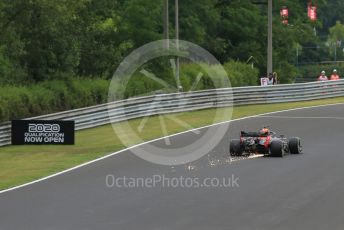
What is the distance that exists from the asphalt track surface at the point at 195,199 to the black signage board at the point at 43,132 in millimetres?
4248

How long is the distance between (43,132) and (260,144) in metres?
8.14

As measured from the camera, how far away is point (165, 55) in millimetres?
41531

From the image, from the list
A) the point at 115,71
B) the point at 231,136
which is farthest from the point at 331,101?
the point at 231,136

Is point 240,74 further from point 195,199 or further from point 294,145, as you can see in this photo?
point 195,199

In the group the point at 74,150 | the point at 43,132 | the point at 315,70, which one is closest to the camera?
the point at 74,150

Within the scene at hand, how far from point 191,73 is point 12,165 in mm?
24569

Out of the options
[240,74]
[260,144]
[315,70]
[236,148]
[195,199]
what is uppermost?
[315,70]

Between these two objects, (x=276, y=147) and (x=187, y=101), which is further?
(x=187, y=101)

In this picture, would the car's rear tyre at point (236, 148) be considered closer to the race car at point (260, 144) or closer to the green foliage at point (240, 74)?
the race car at point (260, 144)

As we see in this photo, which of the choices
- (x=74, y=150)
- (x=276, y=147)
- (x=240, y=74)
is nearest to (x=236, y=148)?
(x=276, y=147)

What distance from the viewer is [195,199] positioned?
46.0 ft

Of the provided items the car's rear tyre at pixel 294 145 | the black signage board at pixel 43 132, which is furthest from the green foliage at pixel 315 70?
the car's rear tyre at pixel 294 145

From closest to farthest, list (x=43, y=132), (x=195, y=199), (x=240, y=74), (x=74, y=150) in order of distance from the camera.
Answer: (x=195, y=199)
(x=74, y=150)
(x=43, y=132)
(x=240, y=74)

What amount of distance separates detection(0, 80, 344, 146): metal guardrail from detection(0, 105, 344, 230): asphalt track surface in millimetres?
8669
